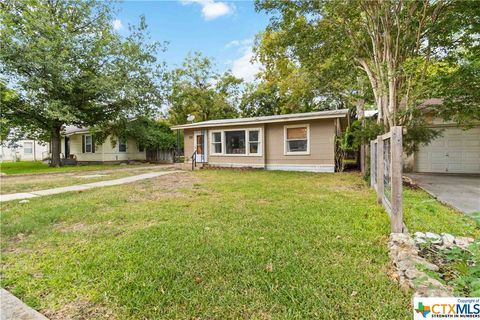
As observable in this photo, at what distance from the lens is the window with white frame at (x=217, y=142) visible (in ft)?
47.7

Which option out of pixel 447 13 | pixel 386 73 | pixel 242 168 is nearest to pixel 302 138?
pixel 242 168

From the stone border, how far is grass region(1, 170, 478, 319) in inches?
4.5

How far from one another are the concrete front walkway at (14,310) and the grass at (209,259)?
7 cm

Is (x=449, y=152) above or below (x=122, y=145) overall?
below

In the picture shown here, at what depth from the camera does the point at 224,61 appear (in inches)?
1083

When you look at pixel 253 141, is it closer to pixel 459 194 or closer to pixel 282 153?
pixel 282 153

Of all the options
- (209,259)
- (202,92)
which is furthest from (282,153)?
(202,92)

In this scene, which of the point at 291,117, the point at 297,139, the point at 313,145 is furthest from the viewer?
the point at 297,139

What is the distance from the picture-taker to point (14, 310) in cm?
210

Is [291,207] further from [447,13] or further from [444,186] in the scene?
[447,13]

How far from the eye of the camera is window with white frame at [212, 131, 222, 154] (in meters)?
14.5

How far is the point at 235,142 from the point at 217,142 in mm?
1205

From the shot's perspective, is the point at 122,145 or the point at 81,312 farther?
the point at 122,145

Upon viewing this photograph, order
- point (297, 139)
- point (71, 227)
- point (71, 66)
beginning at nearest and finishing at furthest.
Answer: point (71, 227) → point (297, 139) → point (71, 66)
